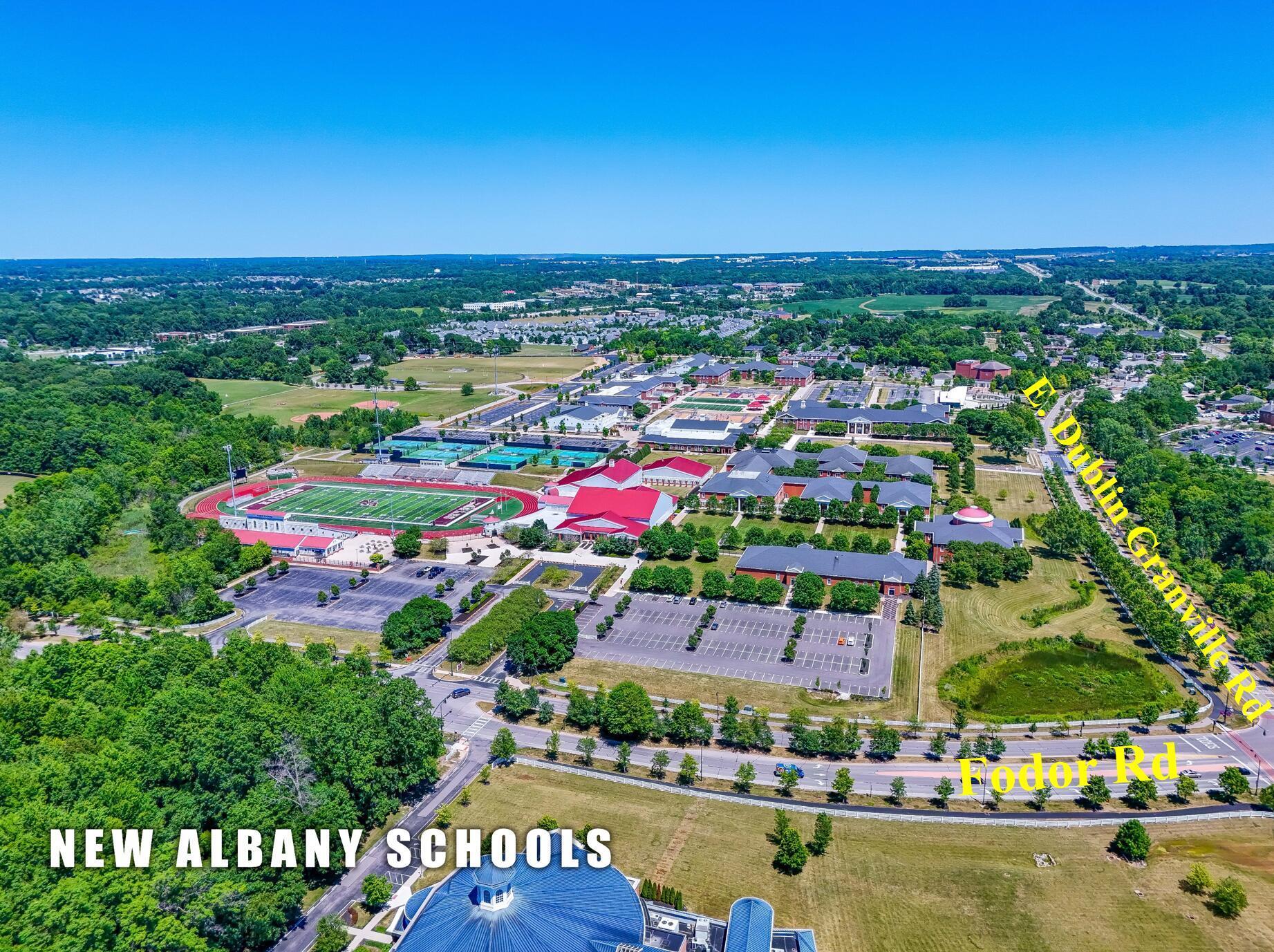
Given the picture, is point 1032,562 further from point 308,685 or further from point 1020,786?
point 308,685

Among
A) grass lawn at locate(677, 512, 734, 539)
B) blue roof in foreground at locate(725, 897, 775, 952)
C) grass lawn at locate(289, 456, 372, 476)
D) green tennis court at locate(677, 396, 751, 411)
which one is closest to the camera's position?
blue roof in foreground at locate(725, 897, 775, 952)

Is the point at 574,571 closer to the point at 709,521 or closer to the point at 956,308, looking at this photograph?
the point at 709,521

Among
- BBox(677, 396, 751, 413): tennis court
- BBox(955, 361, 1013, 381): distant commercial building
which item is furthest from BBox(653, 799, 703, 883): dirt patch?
BBox(955, 361, 1013, 381): distant commercial building

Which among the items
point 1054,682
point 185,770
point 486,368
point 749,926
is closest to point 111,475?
point 185,770

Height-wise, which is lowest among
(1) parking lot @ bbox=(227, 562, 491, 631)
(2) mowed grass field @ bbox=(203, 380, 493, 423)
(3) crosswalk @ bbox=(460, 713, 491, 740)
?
(3) crosswalk @ bbox=(460, 713, 491, 740)

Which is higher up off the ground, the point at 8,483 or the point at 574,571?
the point at 8,483

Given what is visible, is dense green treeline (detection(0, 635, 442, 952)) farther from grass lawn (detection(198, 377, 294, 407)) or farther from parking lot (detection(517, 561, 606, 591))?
grass lawn (detection(198, 377, 294, 407))

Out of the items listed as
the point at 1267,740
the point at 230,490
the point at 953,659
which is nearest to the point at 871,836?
the point at 953,659
